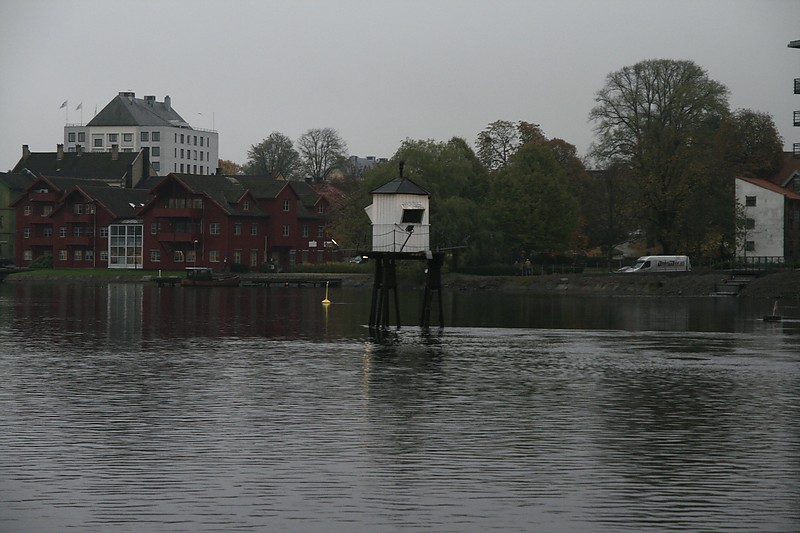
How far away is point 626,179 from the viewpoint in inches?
4139

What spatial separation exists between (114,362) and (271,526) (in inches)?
909

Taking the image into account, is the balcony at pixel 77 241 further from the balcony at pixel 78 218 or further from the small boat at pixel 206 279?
the small boat at pixel 206 279

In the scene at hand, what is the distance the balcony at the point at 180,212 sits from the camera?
133500 millimetres

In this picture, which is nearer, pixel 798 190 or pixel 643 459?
pixel 643 459

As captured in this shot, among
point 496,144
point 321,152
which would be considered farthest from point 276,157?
point 496,144

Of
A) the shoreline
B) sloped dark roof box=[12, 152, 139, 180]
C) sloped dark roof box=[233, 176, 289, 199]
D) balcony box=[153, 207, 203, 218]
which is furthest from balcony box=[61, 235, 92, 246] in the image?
the shoreline

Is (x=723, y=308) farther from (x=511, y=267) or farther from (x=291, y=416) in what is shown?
(x=291, y=416)

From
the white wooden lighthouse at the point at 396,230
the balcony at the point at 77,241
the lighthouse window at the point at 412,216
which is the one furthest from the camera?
the balcony at the point at 77,241

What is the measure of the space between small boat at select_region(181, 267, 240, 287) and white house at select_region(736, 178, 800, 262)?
5005 centimetres

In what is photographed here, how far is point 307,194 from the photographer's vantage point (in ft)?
482

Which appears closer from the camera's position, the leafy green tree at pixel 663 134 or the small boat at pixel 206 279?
the leafy green tree at pixel 663 134

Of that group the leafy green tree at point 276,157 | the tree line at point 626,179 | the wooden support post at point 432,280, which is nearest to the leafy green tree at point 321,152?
the leafy green tree at point 276,157

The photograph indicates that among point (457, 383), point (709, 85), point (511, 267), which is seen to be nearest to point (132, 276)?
point (511, 267)

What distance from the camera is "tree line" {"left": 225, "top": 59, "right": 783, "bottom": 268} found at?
103m
